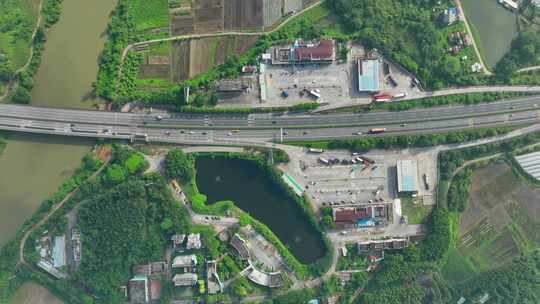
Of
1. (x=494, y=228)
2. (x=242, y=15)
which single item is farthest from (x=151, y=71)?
(x=494, y=228)

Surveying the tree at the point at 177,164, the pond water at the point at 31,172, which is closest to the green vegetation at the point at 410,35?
the tree at the point at 177,164

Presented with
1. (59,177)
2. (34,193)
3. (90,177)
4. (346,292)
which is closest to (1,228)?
(34,193)

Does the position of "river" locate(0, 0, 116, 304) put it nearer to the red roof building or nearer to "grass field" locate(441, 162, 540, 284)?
the red roof building

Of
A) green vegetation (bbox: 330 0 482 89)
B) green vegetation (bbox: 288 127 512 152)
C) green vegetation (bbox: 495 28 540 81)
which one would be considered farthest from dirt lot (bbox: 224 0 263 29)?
green vegetation (bbox: 495 28 540 81)

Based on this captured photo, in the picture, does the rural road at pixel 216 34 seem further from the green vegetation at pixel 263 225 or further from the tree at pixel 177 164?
the green vegetation at pixel 263 225

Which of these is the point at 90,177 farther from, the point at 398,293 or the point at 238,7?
the point at 398,293

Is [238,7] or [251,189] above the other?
[238,7]

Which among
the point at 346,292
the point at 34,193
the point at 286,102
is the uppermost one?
the point at 286,102
